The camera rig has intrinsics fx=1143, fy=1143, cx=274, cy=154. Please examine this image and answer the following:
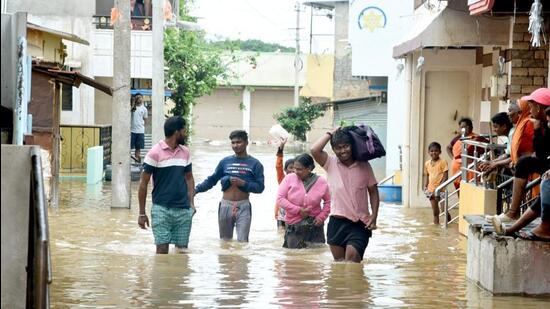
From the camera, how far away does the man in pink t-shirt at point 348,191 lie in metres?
11.1

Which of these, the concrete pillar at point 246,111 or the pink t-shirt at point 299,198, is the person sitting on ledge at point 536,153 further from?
the concrete pillar at point 246,111

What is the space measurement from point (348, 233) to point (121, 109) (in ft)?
32.9

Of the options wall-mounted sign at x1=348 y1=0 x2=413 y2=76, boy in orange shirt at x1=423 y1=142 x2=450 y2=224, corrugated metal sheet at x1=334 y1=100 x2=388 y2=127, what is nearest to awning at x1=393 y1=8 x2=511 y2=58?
boy in orange shirt at x1=423 y1=142 x2=450 y2=224

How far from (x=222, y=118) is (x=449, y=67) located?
4362 centimetres

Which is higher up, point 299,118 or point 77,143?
point 299,118

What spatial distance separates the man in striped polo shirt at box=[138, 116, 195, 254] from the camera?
476 inches

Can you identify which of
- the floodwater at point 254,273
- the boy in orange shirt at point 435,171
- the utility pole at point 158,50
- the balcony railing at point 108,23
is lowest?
the floodwater at point 254,273

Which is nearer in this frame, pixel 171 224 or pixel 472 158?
pixel 171 224

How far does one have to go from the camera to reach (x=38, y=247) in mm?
6465

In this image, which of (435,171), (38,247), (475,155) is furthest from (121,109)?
(38,247)

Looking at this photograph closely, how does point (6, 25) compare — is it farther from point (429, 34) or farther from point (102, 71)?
point (102, 71)

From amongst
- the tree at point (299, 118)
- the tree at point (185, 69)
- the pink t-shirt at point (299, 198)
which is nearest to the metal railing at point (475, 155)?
the pink t-shirt at point (299, 198)

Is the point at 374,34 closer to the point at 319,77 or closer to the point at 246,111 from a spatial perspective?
the point at 319,77

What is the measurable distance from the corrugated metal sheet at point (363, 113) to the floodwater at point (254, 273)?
30104mm
